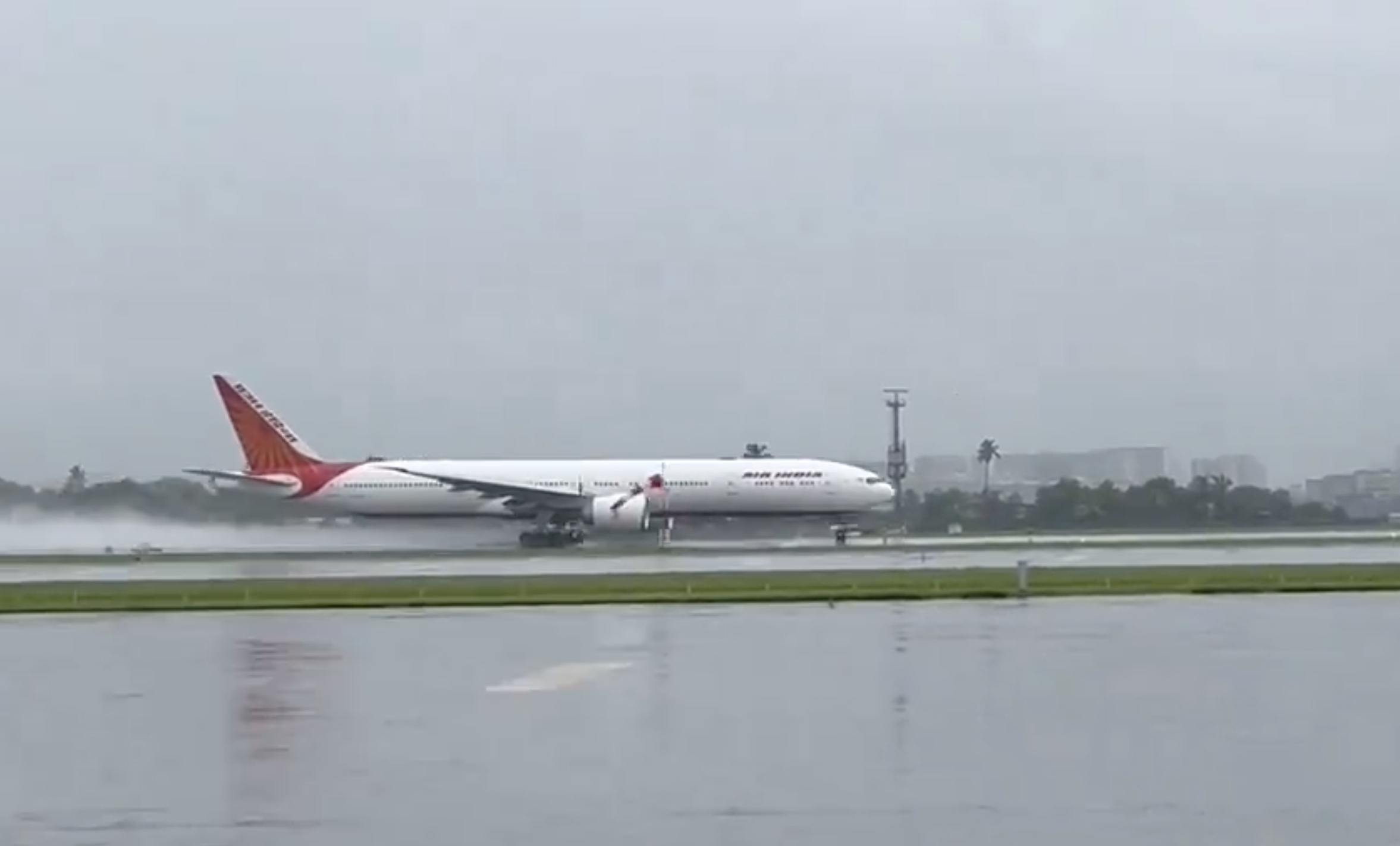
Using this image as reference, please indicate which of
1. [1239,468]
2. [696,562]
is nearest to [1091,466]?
[1239,468]

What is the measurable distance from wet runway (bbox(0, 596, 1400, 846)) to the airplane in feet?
128

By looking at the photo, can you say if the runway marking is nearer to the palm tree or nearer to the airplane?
the airplane

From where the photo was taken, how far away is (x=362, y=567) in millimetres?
47812

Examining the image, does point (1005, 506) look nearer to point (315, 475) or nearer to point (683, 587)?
point (315, 475)

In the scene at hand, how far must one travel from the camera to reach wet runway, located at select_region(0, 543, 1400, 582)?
143ft

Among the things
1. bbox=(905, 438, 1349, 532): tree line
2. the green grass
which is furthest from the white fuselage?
the green grass

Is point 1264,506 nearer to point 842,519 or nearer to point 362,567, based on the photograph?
point 842,519

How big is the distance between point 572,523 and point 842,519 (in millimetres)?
9917

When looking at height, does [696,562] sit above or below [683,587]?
above

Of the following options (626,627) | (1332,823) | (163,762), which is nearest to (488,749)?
(163,762)

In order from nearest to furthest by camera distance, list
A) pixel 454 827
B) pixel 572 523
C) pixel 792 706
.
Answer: pixel 454 827 < pixel 792 706 < pixel 572 523

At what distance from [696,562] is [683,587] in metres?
12.4

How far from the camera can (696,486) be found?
2473 inches

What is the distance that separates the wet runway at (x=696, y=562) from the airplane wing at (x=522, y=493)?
7.76m
